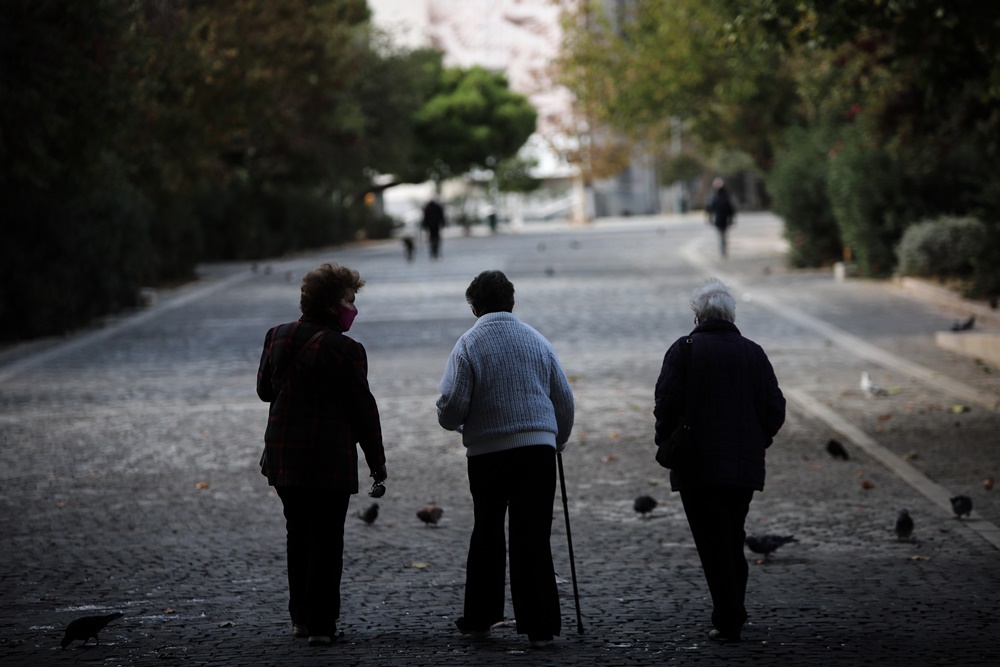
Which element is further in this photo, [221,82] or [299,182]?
[299,182]

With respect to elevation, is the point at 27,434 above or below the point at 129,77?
below

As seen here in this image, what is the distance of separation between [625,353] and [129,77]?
29.4 feet

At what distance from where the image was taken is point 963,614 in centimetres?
645

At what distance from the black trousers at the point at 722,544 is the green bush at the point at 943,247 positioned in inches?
744

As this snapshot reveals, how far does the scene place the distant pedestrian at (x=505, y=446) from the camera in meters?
6.01

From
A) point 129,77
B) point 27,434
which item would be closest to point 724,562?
point 27,434

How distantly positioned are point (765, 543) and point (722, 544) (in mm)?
1548

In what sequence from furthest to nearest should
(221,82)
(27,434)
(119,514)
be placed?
1. (221,82)
2. (27,434)
3. (119,514)

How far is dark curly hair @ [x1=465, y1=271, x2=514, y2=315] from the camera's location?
20.0ft

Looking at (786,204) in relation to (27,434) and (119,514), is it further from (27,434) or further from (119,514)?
(119,514)

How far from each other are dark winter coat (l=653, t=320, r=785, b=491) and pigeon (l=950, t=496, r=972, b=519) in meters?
2.63

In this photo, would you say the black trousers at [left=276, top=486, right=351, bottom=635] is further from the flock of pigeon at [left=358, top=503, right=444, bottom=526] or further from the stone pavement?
the flock of pigeon at [left=358, top=503, right=444, bottom=526]

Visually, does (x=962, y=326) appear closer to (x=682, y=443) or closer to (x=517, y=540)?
(x=682, y=443)

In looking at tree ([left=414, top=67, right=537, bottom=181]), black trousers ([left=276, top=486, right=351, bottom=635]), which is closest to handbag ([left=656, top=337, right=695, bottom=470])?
black trousers ([left=276, top=486, right=351, bottom=635])
